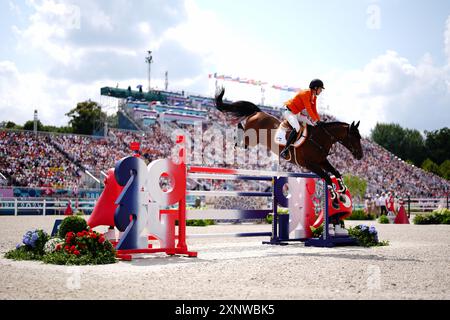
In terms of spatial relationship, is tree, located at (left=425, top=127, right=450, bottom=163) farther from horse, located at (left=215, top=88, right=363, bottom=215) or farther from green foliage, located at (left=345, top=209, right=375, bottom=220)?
horse, located at (left=215, top=88, right=363, bottom=215)

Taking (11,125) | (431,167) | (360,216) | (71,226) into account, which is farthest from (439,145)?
(71,226)

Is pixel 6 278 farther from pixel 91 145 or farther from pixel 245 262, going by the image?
pixel 91 145

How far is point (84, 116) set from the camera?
5744 cm

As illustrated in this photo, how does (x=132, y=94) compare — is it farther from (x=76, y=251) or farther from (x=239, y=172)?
(x=76, y=251)

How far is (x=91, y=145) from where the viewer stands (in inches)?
1420

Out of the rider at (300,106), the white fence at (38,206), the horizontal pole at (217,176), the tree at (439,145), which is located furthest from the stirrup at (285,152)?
the tree at (439,145)

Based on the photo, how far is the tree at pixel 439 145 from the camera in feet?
242

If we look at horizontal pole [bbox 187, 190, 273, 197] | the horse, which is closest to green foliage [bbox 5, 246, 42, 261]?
horizontal pole [bbox 187, 190, 273, 197]

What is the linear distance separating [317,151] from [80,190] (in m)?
22.4

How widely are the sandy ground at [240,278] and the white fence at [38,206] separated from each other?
20421 mm

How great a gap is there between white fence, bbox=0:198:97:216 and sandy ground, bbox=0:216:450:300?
67.0 feet

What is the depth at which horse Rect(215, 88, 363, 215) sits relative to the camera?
1026cm

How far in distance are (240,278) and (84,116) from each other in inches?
2123

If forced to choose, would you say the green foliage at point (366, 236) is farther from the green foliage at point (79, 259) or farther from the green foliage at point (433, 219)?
the green foliage at point (433, 219)
